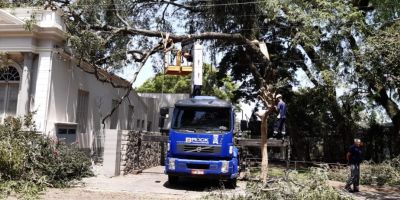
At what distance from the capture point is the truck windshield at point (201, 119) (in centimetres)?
1383

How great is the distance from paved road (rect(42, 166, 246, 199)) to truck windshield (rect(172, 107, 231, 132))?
187 cm

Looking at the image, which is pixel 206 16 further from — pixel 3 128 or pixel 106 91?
pixel 3 128

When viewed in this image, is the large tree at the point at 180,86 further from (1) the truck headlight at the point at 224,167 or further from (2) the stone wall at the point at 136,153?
(1) the truck headlight at the point at 224,167

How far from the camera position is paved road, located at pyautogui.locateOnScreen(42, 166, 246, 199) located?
11812 millimetres

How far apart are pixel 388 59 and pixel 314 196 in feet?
31.6

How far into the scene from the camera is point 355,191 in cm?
1478

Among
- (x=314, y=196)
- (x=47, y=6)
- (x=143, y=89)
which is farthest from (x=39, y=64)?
(x=143, y=89)

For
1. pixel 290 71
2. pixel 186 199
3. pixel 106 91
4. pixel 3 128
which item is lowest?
pixel 186 199

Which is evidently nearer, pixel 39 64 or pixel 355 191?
pixel 355 191

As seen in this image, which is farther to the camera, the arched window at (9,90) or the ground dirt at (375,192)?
the arched window at (9,90)

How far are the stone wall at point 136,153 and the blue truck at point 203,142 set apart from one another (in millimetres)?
2690

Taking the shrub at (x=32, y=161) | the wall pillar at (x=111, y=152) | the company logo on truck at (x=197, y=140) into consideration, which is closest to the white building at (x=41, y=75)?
the shrub at (x=32, y=161)

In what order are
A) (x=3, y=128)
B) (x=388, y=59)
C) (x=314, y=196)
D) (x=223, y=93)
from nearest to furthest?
(x=314, y=196) < (x=3, y=128) < (x=388, y=59) < (x=223, y=93)

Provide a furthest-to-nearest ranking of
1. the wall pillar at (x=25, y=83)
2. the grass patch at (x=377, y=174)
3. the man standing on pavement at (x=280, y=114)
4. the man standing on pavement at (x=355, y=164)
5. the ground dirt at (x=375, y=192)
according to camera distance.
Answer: the wall pillar at (x=25, y=83) → the grass patch at (x=377, y=174) → the man standing on pavement at (x=280, y=114) → the man standing on pavement at (x=355, y=164) → the ground dirt at (x=375, y=192)
